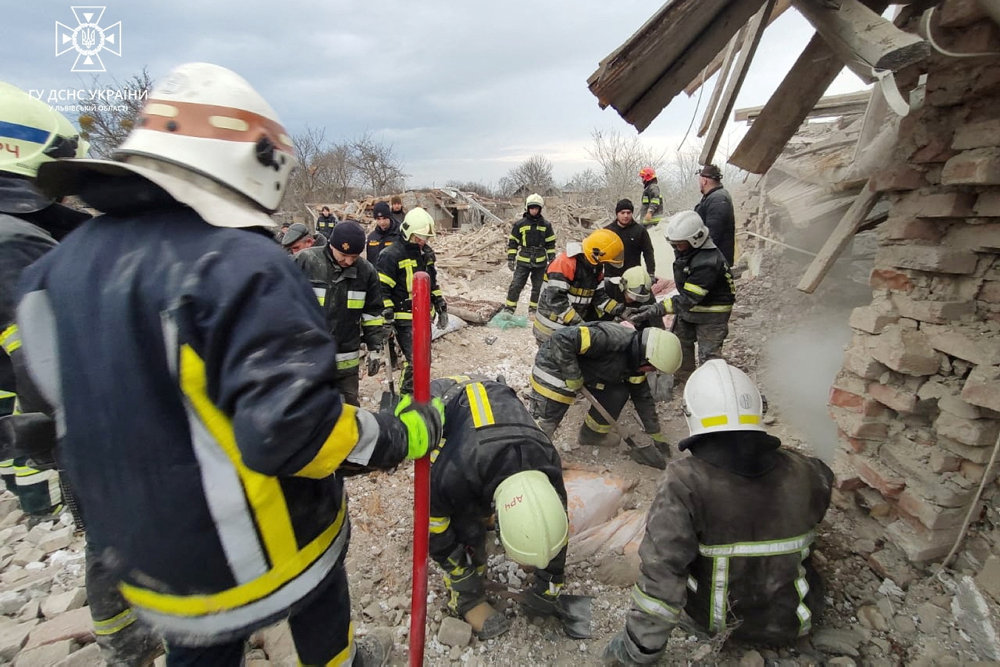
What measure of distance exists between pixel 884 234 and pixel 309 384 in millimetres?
3097

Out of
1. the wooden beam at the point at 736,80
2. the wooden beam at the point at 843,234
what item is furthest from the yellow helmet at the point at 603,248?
the wooden beam at the point at 736,80

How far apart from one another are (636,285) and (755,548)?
3.36 m

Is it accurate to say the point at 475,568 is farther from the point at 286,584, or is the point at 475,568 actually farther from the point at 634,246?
the point at 634,246

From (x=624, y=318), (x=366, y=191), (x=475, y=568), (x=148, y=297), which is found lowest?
(x=475, y=568)

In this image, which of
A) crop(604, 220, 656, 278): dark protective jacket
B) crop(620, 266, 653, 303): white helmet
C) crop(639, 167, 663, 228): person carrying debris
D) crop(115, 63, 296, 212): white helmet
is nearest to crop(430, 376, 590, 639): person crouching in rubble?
crop(115, 63, 296, 212): white helmet

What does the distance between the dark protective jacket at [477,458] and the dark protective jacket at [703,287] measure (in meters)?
2.51

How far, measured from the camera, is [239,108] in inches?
49.0

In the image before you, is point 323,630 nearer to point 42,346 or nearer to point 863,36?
→ point 42,346

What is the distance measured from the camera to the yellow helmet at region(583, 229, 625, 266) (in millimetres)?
4379

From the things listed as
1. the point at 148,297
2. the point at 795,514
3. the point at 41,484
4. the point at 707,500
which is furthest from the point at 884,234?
the point at 41,484

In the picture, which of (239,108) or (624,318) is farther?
(624,318)

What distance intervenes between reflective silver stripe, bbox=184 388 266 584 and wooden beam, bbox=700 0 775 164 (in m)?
2.55

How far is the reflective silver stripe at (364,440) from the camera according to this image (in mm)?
1275

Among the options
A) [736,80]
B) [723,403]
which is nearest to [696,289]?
[736,80]
